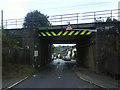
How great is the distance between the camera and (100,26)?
63.8ft

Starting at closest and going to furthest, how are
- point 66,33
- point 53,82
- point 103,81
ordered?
point 103,81 < point 53,82 < point 66,33

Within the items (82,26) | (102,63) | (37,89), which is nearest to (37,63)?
(82,26)

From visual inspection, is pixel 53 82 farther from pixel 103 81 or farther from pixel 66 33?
pixel 66 33

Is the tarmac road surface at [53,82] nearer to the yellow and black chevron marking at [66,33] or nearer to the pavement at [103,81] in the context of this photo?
the pavement at [103,81]

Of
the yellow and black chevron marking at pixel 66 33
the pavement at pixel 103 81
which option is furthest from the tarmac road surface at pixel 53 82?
the yellow and black chevron marking at pixel 66 33

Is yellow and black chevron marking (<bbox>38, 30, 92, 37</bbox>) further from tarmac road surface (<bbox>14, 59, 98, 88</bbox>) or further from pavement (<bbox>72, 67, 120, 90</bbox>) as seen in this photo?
pavement (<bbox>72, 67, 120, 90</bbox>)

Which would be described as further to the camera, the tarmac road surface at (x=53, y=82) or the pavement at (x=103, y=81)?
the tarmac road surface at (x=53, y=82)

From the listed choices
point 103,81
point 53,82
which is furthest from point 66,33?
point 103,81

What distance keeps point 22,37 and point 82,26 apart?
832 centimetres

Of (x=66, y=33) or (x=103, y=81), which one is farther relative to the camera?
(x=66, y=33)

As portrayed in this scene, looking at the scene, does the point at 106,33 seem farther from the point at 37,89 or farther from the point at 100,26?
the point at 37,89

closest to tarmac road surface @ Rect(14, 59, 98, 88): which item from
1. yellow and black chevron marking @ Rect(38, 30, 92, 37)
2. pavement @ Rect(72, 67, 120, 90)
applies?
pavement @ Rect(72, 67, 120, 90)

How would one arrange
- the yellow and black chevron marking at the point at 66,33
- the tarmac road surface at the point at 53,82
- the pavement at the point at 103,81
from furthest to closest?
1. the yellow and black chevron marking at the point at 66,33
2. the tarmac road surface at the point at 53,82
3. the pavement at the point at 103,81

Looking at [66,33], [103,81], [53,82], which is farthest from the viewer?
[66,33]
